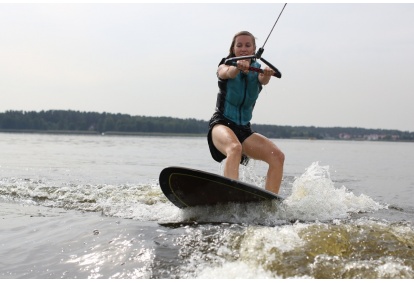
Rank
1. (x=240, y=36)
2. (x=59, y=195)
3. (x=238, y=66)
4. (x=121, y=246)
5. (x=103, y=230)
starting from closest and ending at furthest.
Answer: (x=121, y=246) < (x=103, y=230) < (x=238, y=66) < (x=240, y=36) < (x=59, y=195)

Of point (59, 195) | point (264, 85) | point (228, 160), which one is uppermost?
point (264, 85)

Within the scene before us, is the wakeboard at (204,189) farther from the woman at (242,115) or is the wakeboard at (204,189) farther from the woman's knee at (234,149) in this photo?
the woman at (242,115)

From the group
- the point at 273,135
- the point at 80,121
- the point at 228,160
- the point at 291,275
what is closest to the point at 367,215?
the point at 228,160

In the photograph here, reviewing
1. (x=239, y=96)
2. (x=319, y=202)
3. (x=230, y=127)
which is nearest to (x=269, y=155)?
(x=230, y=127)

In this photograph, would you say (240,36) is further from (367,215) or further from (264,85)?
(367,215)

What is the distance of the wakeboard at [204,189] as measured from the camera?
5.55 metres

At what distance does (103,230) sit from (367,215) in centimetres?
372

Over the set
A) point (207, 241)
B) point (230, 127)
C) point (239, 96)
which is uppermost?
point (239, 96)

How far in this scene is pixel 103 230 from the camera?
5.42 m

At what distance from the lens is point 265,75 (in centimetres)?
620

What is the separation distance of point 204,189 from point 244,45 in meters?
Answer: 2.02

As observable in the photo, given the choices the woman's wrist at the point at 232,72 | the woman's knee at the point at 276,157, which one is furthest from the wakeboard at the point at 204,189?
the woman's wrist at the point at 232,72

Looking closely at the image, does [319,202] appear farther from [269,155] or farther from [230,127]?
[230,127]

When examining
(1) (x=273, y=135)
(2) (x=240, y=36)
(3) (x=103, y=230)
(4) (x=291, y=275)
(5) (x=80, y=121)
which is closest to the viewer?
(4) (x=291, y=275)
